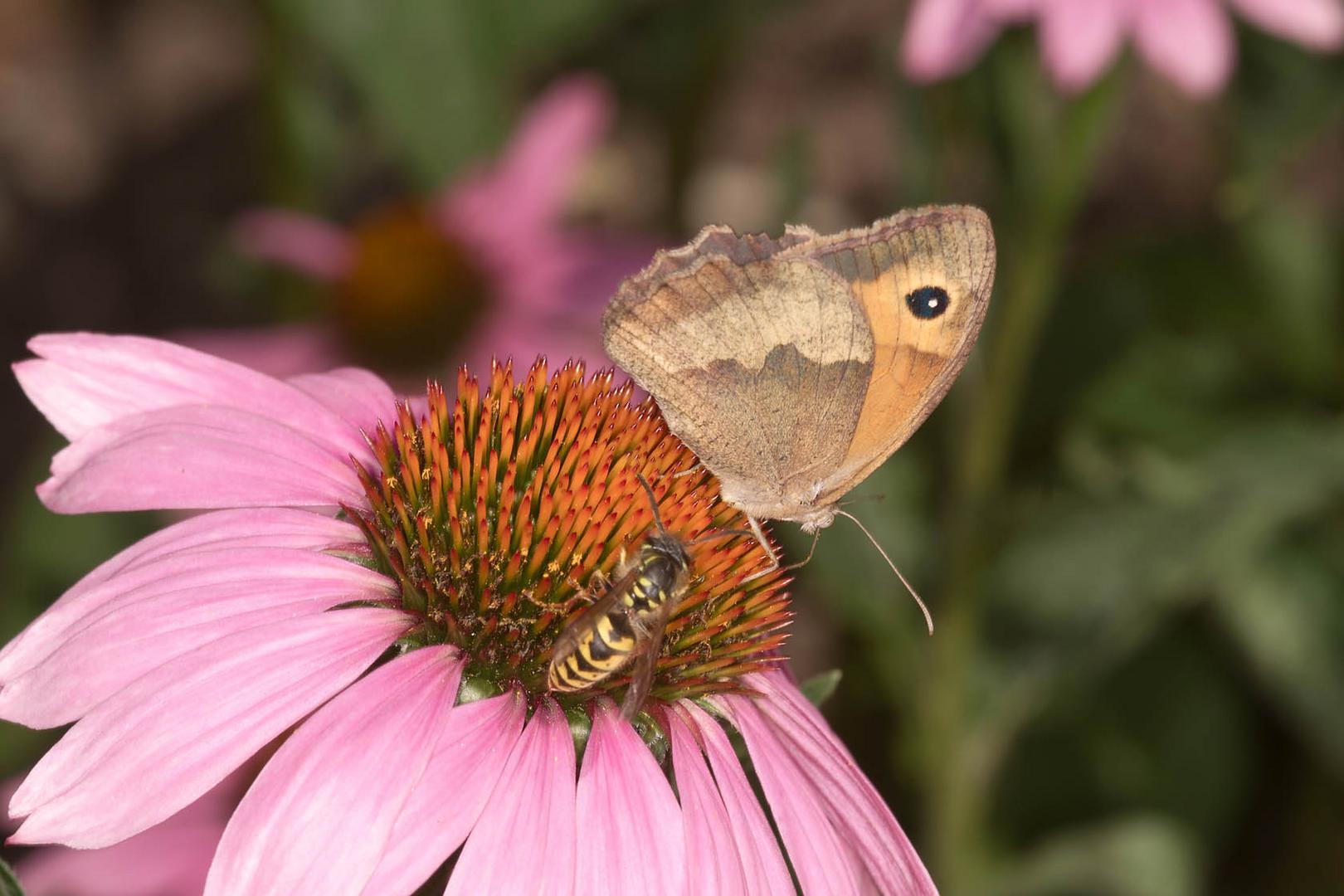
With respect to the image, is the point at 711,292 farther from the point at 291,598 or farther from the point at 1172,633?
the point at 1172,633

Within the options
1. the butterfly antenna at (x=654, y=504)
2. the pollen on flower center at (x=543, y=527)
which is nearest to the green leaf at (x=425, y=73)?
the pollen on flower center at (x=543, y=527)

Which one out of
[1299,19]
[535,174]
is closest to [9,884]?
[1299,19]

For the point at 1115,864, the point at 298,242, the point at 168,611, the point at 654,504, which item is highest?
the point at 298,242

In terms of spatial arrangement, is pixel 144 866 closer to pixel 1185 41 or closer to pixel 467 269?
pixel 467 269

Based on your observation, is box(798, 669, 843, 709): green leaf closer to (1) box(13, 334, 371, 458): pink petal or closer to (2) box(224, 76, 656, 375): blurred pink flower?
(1) box(13, 334, 371, 458): pink petal

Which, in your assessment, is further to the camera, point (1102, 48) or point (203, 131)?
point (203, 131)

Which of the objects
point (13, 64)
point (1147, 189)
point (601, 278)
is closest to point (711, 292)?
point (601, 278)
